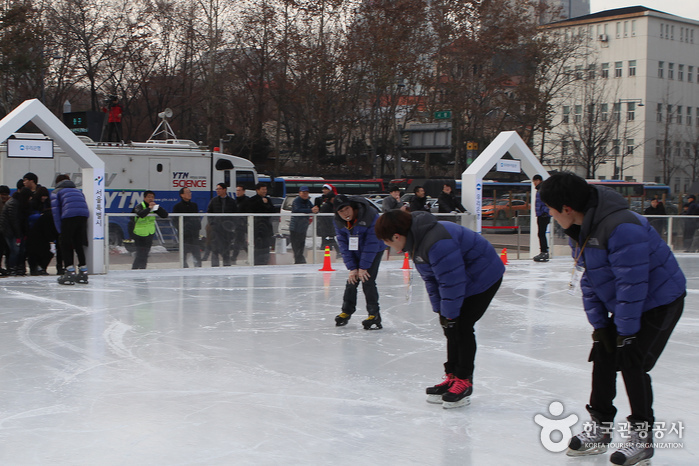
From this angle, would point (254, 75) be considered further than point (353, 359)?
Yes

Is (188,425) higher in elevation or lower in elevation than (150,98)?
lower

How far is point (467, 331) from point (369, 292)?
9.99ft

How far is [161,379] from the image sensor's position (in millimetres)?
5750

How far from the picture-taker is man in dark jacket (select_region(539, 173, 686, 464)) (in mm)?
3531

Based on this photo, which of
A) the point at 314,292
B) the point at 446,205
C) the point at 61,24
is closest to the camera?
the point at 314,292

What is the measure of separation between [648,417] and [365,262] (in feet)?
13.1

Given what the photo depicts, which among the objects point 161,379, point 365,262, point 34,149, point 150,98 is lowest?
point 161,379

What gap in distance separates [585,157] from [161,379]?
49.1 meters

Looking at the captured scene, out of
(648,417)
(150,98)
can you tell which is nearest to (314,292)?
(648,417)

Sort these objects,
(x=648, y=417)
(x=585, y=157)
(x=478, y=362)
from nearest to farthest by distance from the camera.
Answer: (x=648, y=417) < (x=478, y=362) < (x=585, y=157)

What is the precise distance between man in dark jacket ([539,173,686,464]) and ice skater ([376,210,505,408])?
0.91 meters

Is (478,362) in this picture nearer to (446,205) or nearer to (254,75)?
(446,205)

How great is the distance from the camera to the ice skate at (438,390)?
504 centimetres

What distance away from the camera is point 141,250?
1359 centimetres
